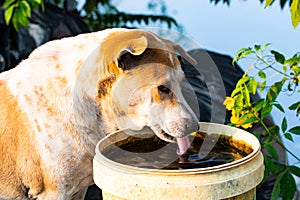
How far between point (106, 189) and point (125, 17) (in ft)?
14.9

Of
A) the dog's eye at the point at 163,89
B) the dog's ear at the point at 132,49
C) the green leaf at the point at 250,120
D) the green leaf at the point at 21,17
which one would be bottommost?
the green leaf at the point at 21,17

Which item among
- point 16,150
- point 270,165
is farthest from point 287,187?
point 16,150

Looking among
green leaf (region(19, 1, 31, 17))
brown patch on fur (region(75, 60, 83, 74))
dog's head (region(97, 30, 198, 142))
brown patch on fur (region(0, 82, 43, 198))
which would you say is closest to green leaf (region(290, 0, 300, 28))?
dog's head (region(97, 30, 198, 142))

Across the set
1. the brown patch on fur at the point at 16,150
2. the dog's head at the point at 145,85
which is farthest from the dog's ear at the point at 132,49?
the brown patch on fur at the point at 16,150

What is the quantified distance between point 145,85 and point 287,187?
641 millimetres

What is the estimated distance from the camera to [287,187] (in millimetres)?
1818

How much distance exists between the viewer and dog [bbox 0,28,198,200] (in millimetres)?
1516

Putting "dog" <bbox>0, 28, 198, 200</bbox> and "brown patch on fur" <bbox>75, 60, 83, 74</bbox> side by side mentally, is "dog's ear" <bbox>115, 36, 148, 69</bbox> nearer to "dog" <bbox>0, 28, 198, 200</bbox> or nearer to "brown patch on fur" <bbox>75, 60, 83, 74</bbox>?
"dog" <bbox>0, 28, 198, 200</bbox>

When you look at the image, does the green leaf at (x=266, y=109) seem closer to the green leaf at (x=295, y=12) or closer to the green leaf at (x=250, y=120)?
the green leaf at (x=250, y=120)

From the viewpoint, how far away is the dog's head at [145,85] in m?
1.48

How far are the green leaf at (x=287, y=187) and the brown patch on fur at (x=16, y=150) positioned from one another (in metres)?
0.78

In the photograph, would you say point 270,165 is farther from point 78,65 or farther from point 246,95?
point 78,65

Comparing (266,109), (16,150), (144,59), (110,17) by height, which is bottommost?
(110,17)

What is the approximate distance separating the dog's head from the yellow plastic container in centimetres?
23
